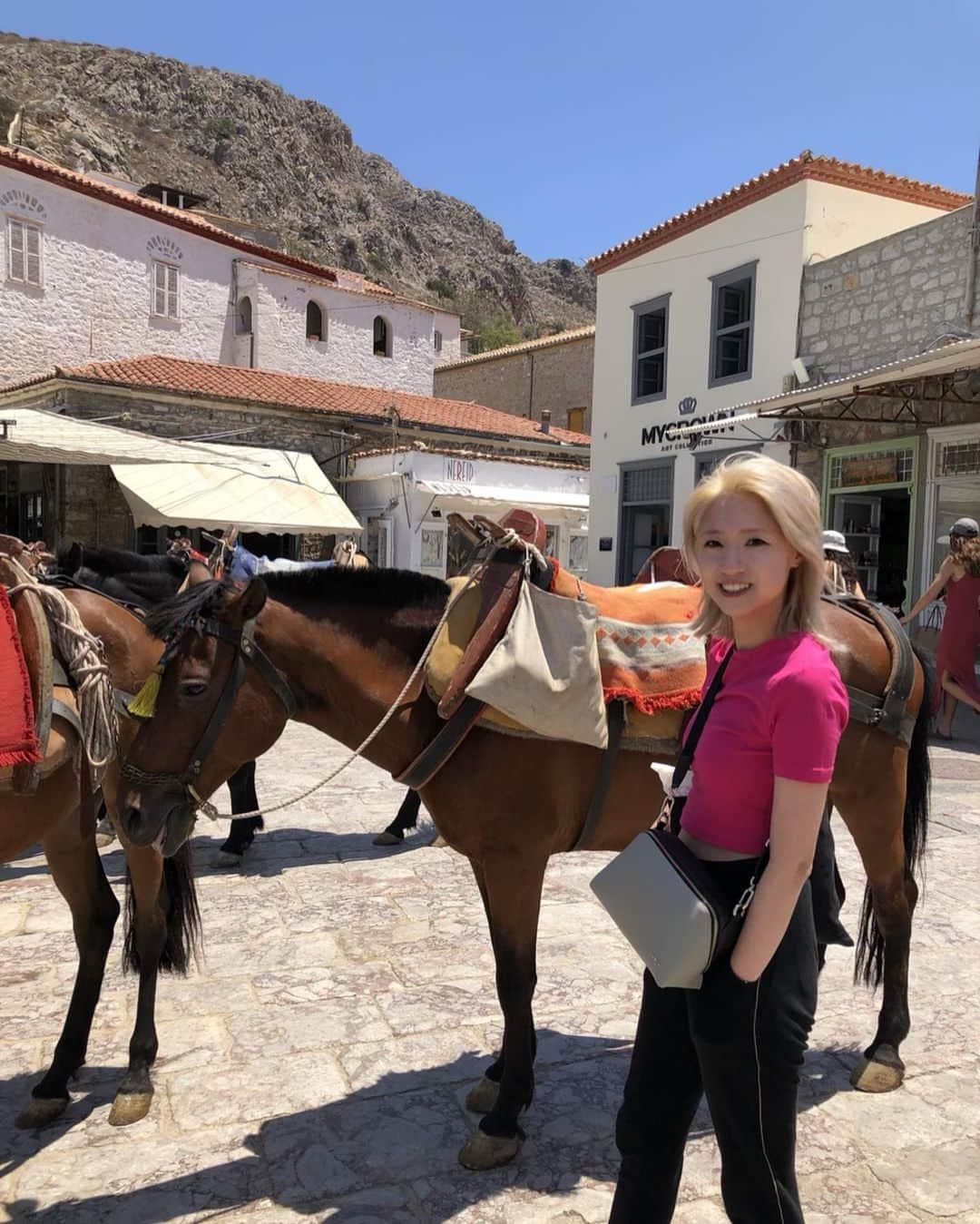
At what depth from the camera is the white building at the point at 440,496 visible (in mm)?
17984

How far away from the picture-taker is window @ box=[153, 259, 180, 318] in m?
23.1

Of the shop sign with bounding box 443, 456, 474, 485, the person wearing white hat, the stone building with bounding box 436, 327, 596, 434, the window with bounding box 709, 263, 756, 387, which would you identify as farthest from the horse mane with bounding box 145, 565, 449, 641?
the stone building with bounding box 436, 327, 596, 434

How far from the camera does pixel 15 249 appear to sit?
65.3 ft

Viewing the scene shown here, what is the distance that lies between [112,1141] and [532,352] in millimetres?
29548

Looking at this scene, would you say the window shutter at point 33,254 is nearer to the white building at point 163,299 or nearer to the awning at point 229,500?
the white building at point 163,299

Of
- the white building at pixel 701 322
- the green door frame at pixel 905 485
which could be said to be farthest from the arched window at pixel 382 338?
the green door frame at pixel 905 485

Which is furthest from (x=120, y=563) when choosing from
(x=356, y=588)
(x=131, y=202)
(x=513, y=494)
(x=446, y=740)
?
(x=131, y=202)

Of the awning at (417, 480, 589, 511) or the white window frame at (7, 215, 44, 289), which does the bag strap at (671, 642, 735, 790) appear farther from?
the white window frame at (7, 215, 44, 289)

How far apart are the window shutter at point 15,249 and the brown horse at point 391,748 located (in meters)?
21.9

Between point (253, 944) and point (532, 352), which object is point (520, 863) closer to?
point (253, 944)

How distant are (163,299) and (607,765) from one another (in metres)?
24.6

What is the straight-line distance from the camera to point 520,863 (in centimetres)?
244

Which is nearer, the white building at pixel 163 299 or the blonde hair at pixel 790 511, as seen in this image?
the blonde hair at pixel 790 511

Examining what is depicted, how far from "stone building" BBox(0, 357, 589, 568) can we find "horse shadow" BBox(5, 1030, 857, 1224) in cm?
1380
